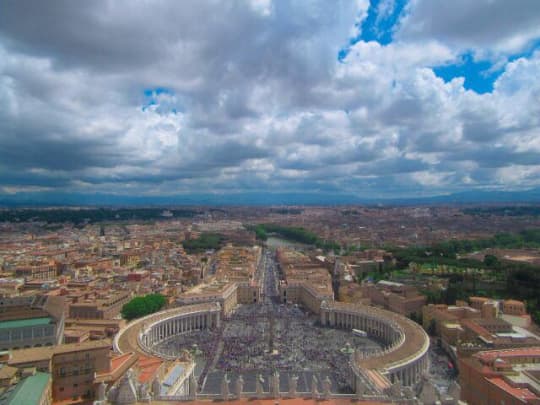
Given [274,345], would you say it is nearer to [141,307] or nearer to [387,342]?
[387,342]

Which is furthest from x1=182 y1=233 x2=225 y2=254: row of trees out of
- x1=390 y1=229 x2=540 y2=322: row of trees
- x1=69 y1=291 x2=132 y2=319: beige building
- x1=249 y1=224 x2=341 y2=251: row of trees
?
x1=69 y1=291 x2=132 y2=319: beige building

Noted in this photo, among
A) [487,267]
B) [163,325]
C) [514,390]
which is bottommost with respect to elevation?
[163,325]

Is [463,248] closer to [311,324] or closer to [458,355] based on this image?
[311,324]

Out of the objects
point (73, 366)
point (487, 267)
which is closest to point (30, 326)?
point (73, 366)

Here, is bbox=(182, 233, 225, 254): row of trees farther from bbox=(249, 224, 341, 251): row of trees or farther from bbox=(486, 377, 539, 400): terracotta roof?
bbox=(486, 377, 539, 400): terracotta roof

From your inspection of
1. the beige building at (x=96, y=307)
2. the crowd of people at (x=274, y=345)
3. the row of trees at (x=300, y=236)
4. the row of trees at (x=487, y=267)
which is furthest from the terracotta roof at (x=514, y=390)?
the row of trees at (x=300, y=236)

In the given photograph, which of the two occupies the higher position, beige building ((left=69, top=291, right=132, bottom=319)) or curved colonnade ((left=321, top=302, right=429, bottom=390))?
beige building ((left=69, top=291, right=132, bottom=319))

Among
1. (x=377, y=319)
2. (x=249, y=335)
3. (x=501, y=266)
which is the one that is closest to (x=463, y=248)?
(x=501, y=266)
